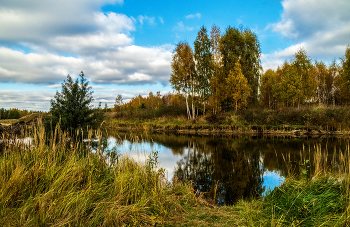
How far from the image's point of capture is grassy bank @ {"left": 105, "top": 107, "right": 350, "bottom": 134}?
20484 mm

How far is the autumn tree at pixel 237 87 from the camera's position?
25.4 m

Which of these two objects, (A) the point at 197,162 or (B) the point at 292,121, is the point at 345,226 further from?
(B) the point at 292,121

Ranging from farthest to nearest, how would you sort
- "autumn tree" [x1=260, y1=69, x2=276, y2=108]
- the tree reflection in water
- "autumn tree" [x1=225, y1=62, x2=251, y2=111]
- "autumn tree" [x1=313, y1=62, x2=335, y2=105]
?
"autumn tree" [x1=260, y1=69, x2=276, y2=108] < "autumn tree" [x1=313, y1=62, x2=335, y2=105] < "autumn tree" [x1=225, y1=62, x2=251, y2=111] < the tree reflection in water

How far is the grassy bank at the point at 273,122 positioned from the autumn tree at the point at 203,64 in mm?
4033

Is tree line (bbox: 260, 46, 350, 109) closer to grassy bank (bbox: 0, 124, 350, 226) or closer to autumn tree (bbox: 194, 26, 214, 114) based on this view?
autumn tree (bbox: 194, 26, 214, 114)

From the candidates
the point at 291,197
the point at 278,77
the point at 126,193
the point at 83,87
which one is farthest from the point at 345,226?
the point at 278,77

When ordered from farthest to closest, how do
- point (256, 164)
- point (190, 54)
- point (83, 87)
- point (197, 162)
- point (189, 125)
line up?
1. point (190, 54)
2. point (189, 125)
3. point (197, 162)
4. point (256, 164)
5. point (83, 87)

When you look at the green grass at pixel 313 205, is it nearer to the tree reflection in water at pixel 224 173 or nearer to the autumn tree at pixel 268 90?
the tree reflection in water at pixel 224 173

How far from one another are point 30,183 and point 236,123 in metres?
21.7

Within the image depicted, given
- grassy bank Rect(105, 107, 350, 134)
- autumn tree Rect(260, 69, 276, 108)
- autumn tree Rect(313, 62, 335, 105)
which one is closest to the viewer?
grassy bank Rect(105, 107, 350, 134)

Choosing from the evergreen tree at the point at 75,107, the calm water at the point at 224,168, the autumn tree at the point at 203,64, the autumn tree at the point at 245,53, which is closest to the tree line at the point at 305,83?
the autumn tree at the point at 245,53

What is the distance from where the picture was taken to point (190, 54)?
91.4 ft

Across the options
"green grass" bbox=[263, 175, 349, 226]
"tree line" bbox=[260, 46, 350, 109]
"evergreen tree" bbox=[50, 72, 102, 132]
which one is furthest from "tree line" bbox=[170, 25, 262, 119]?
"green grass" bbox=[263, 175, 349, 226]

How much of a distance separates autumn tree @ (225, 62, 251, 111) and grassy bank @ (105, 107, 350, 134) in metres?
1.73
